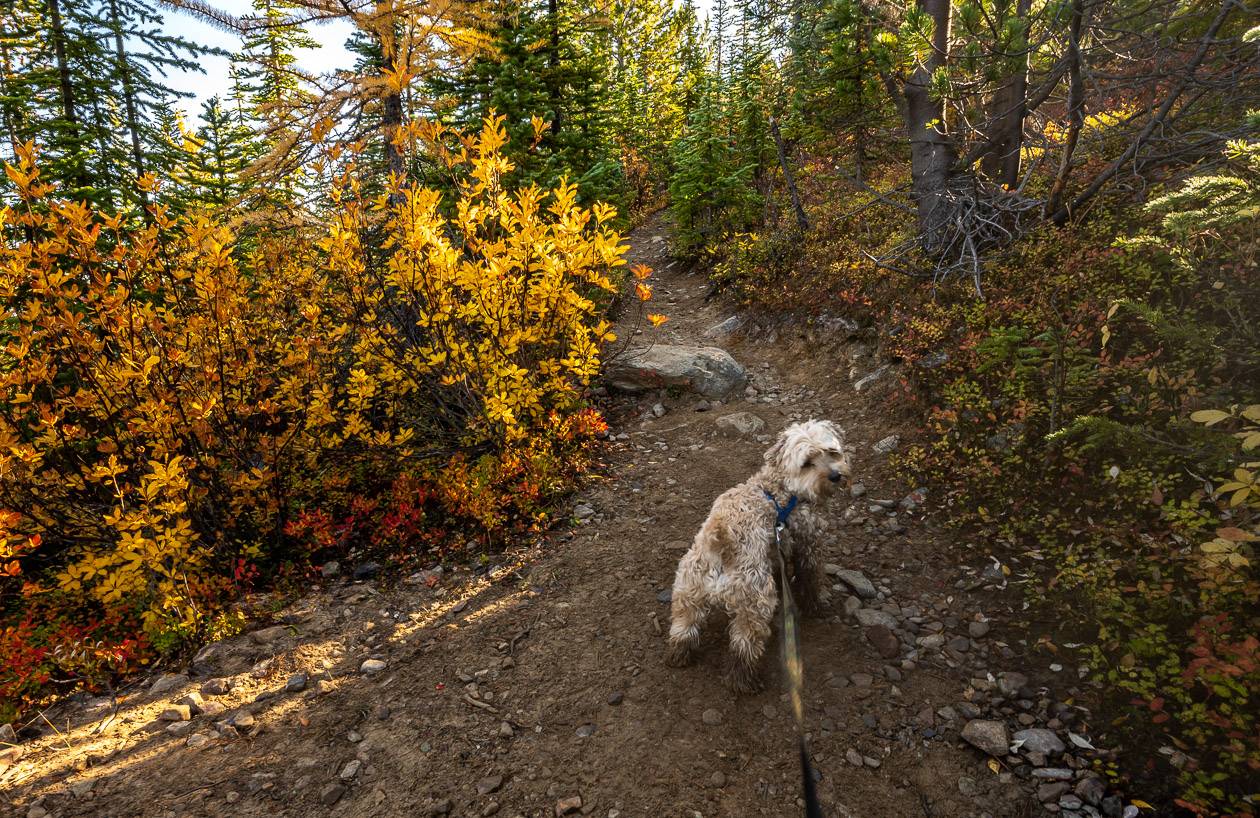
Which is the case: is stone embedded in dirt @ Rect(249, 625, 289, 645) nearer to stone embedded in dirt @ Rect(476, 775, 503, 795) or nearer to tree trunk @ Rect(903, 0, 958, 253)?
stone embedded in dirt @ Rect(476, 775, 503, 795)

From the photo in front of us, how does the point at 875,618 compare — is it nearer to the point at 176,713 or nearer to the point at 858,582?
the point at 858,582

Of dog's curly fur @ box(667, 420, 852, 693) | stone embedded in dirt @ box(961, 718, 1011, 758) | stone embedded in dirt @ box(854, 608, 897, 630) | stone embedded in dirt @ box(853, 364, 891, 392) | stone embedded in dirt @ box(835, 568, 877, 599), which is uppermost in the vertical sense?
stone embedded in dirt @ box(853, 364, 891, 392)

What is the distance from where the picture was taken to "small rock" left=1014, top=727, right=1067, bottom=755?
3.17 meters

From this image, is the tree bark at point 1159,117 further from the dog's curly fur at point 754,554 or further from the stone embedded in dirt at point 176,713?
the stone embedded in dirt at point 176,713

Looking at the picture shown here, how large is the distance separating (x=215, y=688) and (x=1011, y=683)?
6286 mm

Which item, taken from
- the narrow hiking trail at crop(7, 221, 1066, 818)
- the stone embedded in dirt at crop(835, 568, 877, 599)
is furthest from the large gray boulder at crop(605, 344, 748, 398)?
the stone embedded in dirt at crop(835, 568, 877, 599)

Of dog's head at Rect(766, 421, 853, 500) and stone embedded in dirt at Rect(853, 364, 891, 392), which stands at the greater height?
stone embedded in dirt at Rect(853, 364, 891, 392)

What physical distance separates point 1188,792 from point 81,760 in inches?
276

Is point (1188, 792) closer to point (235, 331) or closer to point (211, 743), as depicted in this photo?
point (211, 743)

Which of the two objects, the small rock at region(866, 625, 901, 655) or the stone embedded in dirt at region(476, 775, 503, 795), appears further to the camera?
the small rock at region(866, 625, 901, 655)

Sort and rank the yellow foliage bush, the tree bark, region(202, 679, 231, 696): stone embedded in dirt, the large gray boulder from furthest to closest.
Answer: the large gray boulder, the tree bark, the yellow foliage bush, region(202, 679, 231, 696): stone embedded in dirt

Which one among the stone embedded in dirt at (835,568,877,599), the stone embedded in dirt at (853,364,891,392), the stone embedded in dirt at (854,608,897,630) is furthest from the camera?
the stone embedded in dirt at (853,364,891,392)

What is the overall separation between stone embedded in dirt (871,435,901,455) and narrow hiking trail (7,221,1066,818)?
0.66 metres

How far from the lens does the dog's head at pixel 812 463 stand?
4008mm
